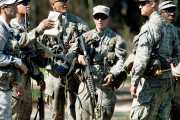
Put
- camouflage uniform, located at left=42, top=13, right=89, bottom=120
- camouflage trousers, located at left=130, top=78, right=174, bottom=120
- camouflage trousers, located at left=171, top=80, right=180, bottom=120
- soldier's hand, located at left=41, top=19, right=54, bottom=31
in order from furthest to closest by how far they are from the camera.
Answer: camouflage uniform, located at left=42, top=13, right=89, bottom=120 < camouflage trousers, located at left=171, top=80, right=180, bottom=120 < soldier's hand, located at left=41, top=19, right=54, bottom=31 < camouflage trousers, located at left=130, top=78, right=174, bottom=120

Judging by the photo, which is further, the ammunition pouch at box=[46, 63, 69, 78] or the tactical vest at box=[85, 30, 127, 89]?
the ammunition pouch at box=[46, 63, 69, 78]

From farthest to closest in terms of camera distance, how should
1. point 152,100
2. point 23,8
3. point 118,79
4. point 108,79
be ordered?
point 23,8 → point 118,79 → point 108,79 → point 152,100

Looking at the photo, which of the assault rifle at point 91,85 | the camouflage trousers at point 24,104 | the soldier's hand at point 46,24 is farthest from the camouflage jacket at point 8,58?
the assault rifle at point 91,85

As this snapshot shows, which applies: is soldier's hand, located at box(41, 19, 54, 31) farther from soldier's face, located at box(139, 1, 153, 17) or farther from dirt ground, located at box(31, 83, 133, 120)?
dirt ground, located at box(31, 83, 133, 120)

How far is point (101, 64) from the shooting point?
948cm

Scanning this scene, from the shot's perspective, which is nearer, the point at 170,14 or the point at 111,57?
the point at 111,57

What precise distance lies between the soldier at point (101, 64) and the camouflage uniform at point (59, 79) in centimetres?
70

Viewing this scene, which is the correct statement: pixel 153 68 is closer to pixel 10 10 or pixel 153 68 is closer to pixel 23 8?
pixel 10 10

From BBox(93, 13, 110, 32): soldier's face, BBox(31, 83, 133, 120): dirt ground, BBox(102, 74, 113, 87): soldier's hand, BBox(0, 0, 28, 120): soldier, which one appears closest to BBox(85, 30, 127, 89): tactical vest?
BBox(102, 74, 113, 87): soldier's hand

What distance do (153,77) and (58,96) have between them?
8.36 ft

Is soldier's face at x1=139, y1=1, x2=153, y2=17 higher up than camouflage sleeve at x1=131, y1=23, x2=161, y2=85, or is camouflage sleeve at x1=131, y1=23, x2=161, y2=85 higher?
soldier's face at x1=139, y1=1, x2=153, y2=17

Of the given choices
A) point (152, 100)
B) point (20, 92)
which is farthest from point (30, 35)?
point (152, 100)

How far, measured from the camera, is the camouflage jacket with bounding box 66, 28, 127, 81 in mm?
9398

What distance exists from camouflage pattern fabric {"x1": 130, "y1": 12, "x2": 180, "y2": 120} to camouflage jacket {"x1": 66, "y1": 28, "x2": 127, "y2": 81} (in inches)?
36.0
